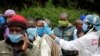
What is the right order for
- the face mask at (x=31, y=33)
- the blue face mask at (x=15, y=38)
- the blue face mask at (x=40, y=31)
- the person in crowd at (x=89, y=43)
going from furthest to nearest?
the blue face mask at (x=40, y=31), the face mask at (x=31, y=33), the person in crowd at (x=89, y=43), the blue face mask at (x=15, y=38)

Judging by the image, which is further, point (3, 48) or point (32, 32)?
point (32, 32)

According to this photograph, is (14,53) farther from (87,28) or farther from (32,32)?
(32,32)

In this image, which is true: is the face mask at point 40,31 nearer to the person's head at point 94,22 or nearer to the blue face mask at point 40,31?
the blue face mask at point 40,31

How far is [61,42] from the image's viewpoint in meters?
10.4

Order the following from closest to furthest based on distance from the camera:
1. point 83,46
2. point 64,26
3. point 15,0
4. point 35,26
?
point 83,46 → point 35,26 → point 64,26 → point 15,0

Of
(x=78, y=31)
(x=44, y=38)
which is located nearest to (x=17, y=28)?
(x=44, y=38)

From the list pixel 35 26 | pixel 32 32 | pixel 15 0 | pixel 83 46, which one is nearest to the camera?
pixel 83 46

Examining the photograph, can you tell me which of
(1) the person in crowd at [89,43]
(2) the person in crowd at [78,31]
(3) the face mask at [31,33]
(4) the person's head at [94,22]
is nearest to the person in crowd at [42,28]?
(3) the face mask at [31,33]

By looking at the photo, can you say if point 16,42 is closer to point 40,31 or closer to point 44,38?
point 44,38

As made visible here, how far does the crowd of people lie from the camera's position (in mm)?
6664

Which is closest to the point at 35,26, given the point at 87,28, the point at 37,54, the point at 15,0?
the point at 87,28

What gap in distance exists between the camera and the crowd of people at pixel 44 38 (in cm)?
666

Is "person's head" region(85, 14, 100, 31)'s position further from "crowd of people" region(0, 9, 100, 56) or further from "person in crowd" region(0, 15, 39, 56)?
"person in crowd" region(0, 15, 39, 56)

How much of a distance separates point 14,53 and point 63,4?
27052 millimetres
